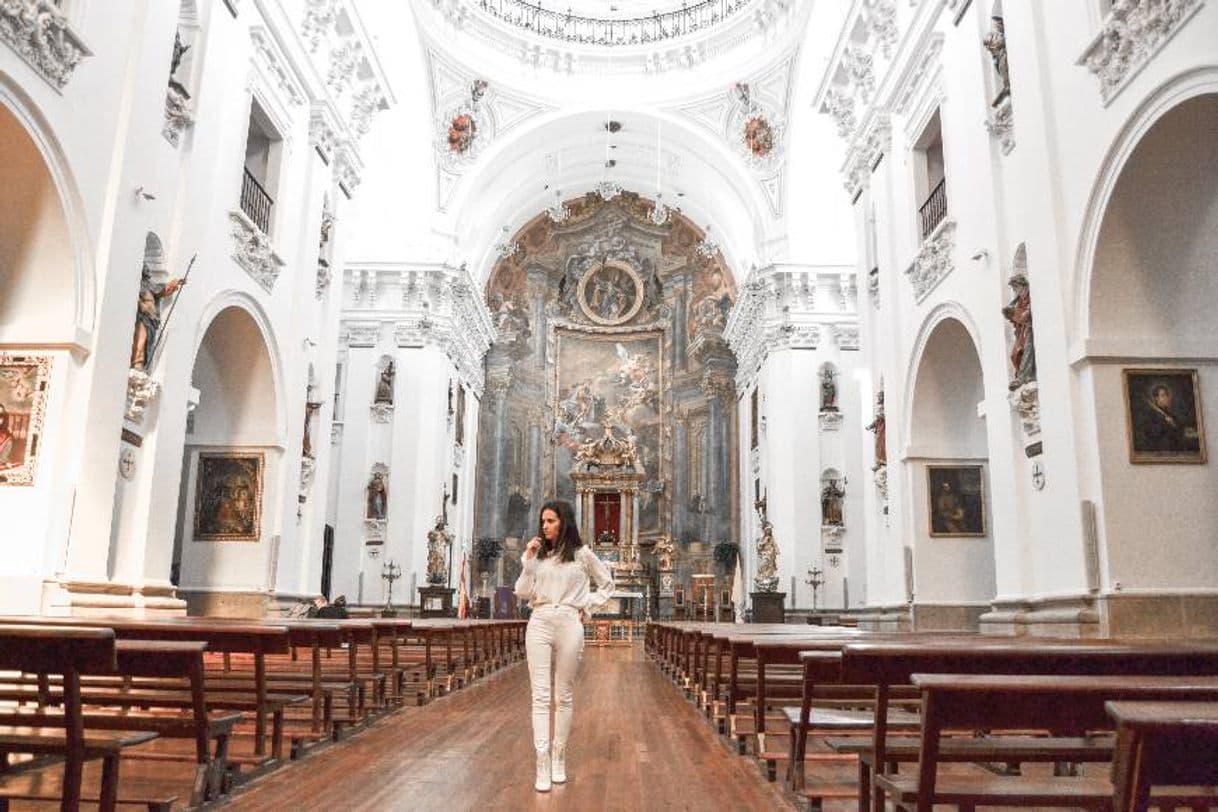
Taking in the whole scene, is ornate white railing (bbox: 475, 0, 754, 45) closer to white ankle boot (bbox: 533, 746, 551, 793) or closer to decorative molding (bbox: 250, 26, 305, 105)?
decorative molding (bbox: 250, 26, 305, 105)

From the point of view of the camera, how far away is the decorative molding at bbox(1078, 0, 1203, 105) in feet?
21.3

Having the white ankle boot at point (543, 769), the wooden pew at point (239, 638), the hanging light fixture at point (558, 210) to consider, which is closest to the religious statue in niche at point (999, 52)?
the white ankle boot at point (543, 769)

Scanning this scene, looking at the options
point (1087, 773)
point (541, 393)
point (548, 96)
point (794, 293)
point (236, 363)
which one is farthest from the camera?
point (541, 393)

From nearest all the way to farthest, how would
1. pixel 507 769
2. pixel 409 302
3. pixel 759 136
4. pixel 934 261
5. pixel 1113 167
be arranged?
pixel 507 769 < pixel 1113 167 < pixel 934 261 < pixel 409 302 < pixel 759 136

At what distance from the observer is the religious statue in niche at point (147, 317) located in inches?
350

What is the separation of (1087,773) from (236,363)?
10629 mm

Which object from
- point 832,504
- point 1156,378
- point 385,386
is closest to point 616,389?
point 385,386

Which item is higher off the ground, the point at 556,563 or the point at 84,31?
the point at 84,31

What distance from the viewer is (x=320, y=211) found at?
45.1 feet

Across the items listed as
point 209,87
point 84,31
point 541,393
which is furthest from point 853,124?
point 541,393

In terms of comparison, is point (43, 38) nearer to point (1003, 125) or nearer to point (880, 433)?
point (1003, 125)

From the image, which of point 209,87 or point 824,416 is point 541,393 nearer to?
point 824,416

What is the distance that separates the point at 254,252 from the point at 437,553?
10.3m

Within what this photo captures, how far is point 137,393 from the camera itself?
350 inches
